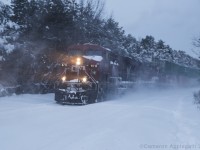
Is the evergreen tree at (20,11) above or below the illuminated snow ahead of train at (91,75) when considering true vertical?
above

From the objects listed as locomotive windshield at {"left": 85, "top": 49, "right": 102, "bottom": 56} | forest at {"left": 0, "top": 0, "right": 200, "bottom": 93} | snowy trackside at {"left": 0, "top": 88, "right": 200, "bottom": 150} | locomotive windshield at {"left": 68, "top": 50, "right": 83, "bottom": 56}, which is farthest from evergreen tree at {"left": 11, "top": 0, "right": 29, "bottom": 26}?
snowy trackside at {"left": 0, "top": 88, "right": 200, "bottom": 150}

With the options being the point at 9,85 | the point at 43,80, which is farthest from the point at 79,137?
the point at 43,80

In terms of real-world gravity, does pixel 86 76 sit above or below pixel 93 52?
below

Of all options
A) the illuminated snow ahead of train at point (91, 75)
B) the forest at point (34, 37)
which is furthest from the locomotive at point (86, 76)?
the forest at point (34, 37)

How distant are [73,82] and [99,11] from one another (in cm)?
2736

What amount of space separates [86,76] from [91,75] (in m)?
0.46

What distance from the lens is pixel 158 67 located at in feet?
116

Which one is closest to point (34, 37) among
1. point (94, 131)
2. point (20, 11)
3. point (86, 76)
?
point (20, 11)

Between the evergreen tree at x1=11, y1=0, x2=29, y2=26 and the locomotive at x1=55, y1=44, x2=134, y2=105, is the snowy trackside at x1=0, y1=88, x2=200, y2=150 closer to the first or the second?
the locomotive at x1=55, y1=44, x2=134, y2=105

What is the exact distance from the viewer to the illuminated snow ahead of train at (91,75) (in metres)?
17.0

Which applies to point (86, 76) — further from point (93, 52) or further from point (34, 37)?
point (34, 37)

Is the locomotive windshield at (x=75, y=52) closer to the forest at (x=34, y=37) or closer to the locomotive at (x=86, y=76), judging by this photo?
the locomotive at (x=86, y=76)

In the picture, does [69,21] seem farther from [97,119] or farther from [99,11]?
[97,119]

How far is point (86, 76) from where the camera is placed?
17.7 meters
